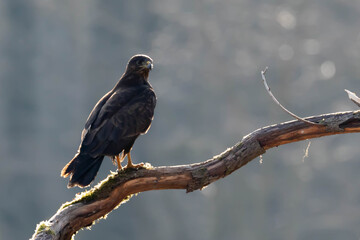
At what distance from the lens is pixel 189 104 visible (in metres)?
53.8

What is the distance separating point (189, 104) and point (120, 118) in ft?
143

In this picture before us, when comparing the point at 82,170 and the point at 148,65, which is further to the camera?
the point at 148,65

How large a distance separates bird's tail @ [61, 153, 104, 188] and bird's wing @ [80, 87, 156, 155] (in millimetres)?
123

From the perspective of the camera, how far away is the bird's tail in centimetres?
917

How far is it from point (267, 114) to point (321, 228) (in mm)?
8515

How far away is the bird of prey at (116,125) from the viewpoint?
9.35 m

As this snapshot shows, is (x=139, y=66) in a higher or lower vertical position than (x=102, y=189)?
higher

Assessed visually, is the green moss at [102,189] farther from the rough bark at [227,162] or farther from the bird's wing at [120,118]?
the bird's wing at [120,118]

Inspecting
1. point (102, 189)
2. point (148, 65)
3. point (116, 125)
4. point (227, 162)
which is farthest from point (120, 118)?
point (227, 162)

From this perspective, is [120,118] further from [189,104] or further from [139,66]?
[189,104]

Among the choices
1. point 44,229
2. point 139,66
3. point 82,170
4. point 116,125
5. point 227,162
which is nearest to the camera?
point 44,229

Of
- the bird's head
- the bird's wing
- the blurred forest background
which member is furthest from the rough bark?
the blurred forest background

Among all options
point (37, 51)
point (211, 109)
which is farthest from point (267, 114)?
point (37, 51)

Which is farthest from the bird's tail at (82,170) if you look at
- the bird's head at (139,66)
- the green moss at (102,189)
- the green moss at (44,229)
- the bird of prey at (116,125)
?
the bird's head at (139,66)
